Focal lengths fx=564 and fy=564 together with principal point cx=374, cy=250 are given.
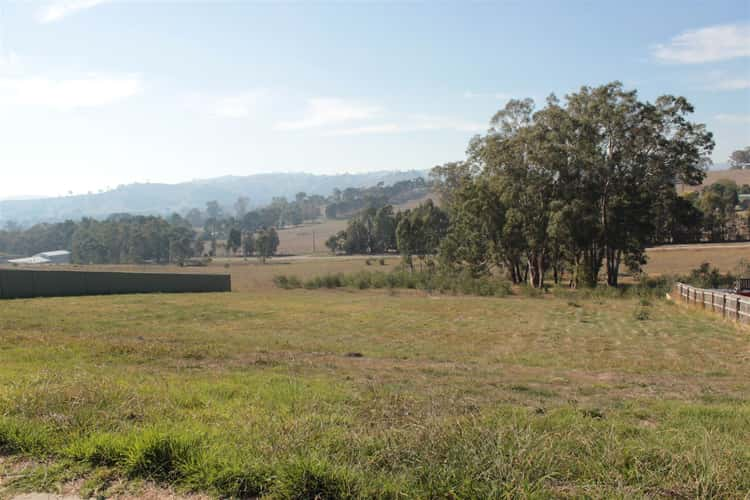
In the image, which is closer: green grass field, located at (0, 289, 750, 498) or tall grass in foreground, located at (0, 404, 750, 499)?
tall grass in foreground, located at (0, 404, 750, 499)

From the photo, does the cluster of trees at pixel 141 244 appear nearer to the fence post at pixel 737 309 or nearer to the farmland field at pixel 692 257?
the farmland field at pixel 692 257

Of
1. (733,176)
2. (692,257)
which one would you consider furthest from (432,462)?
(733,176)

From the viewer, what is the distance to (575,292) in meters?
40.7

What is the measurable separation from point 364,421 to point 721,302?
78.3 feet

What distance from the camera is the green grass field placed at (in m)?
4.12

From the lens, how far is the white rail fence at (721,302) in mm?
21500

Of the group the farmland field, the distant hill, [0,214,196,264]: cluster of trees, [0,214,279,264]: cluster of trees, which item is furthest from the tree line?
the distant hill

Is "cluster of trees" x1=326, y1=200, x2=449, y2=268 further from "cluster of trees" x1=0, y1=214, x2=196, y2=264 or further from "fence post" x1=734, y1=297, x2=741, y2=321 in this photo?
"fence post" x1=734, y1=297, x2=741, y2=321

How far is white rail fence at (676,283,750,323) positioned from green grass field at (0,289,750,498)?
6.93 m

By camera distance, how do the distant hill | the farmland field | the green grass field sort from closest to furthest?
the green grass field
the farmland field
the distant hill

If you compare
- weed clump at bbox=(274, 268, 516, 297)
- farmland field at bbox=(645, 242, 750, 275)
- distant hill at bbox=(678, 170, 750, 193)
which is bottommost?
weed clump at bbox=(274, 268, 516, 297)

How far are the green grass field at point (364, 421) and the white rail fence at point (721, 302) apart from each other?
693 centimetres

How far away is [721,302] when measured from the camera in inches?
955

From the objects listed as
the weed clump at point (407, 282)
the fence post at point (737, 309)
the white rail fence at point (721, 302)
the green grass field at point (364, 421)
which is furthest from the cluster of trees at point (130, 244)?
the green grass field at point (364, 421)
